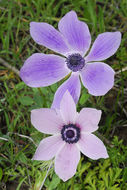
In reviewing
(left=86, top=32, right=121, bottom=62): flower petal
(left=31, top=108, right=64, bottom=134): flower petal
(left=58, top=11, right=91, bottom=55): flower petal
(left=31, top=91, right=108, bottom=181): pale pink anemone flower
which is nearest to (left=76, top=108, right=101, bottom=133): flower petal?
(left=31, top=91, right=108, bottom=181): pale pink anemone flower

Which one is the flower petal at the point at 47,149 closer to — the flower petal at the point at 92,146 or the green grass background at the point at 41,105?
the flower petal at the point at 92,146

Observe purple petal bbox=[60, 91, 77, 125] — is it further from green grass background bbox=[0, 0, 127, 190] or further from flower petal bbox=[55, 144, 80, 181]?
green grass background bbox=[0, 0, 127, 190]

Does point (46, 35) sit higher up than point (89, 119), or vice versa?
point (46, 35)

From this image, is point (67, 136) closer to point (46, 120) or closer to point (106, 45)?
point (46, 120)

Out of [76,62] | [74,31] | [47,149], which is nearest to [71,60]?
[76,62]

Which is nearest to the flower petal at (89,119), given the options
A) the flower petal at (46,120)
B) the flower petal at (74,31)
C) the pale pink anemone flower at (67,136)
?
the pale pink anemone flower at (67,136)

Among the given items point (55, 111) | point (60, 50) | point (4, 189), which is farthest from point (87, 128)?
point (4, 189)
